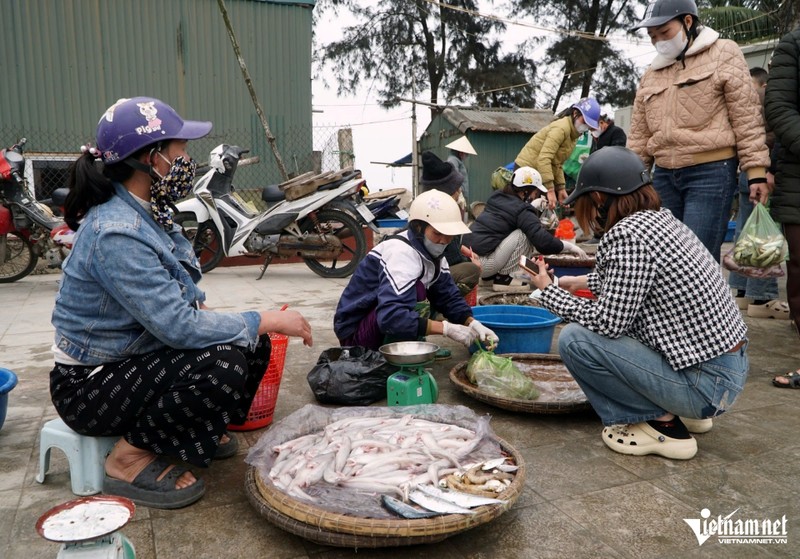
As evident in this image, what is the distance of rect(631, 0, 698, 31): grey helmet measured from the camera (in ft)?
13.1

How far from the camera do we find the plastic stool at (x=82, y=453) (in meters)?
2.46

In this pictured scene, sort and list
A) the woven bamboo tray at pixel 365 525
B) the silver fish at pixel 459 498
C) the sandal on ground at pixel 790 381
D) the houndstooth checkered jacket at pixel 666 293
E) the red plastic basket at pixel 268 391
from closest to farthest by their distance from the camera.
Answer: the woven bamboo tray at pixel 365 525, the silver fish at pixel 459 498, the houndstooth checkered jacket at pixel 666 293, the red plastic basket at pixel 268 391, the sandal on ground at pixel 790 381

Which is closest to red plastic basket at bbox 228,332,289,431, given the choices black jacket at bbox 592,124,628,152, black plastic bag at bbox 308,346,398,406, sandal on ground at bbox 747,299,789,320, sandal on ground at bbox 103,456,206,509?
black plastic bag at bbox 308,346,398,406

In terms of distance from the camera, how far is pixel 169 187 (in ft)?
8.09

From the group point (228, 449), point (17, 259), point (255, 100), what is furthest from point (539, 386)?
point (255, 100)

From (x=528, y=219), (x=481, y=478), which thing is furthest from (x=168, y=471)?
(x=528, y=219)

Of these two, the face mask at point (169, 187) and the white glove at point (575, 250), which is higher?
the face mask at point (169, 187)

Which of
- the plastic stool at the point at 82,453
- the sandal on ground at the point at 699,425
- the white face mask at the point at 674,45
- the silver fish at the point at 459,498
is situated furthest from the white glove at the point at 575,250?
the plastic stool at the point at 82,453

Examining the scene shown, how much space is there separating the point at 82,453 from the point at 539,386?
2.43m

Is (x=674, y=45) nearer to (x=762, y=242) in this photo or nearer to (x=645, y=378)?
(x=762, y=242)

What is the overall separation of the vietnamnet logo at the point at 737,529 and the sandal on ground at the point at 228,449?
192 centimetres

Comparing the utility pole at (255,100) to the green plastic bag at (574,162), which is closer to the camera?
the utility pole at (255,100)

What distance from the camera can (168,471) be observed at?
247 centimetres

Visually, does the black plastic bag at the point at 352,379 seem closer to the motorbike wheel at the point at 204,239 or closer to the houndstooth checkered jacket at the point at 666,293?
the houndstooth checkered jacket at the point at 666,293
